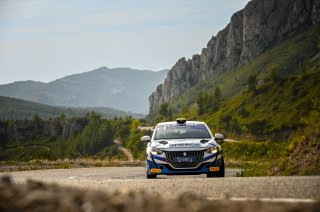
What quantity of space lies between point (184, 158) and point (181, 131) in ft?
6.10

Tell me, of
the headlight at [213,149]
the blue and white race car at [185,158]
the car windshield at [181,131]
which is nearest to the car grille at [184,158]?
the blue and white race car at [185,158]

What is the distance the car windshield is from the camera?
54.3 ft

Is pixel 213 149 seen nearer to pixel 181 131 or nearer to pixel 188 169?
pixel 188 169

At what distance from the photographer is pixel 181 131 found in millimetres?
16906

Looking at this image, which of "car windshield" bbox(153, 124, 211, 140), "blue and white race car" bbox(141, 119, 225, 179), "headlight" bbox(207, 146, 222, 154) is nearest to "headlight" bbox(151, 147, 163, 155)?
"blue and white race car" bbox(141, 119, 225, 179)

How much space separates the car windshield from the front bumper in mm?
1276

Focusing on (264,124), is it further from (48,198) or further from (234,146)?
(48,198)

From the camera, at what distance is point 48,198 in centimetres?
509

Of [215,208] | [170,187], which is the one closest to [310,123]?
[170,187]

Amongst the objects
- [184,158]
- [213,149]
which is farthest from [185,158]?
[213,149]

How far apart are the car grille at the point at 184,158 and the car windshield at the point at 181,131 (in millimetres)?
1315

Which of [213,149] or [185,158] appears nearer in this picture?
[185,158]

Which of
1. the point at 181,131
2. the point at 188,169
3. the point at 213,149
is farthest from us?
the point at 181,131

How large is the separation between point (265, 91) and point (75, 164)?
410 feet
